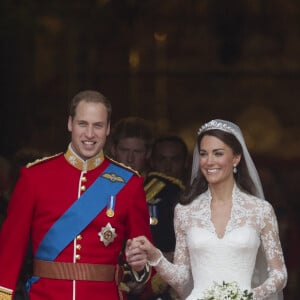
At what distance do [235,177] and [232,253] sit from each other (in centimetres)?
42

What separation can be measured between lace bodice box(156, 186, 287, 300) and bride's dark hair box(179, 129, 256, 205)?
0.36 ft

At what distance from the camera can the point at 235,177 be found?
22.8 ft

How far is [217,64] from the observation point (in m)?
11.9

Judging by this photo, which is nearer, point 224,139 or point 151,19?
point 224,139

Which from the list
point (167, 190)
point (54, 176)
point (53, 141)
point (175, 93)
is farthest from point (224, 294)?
point (175, 93)

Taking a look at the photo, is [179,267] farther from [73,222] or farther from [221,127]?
[221,127]

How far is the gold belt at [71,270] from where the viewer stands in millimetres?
6609

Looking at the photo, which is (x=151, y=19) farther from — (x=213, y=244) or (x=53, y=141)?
(x=213, y=244)

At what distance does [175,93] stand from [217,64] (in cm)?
42

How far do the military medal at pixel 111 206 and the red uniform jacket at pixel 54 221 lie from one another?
0.05 feet

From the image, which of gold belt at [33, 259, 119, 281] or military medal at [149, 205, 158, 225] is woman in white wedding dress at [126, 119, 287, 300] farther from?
military medal at [149, 205, 158, 225]

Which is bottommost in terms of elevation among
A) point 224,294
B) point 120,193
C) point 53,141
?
point 224,294

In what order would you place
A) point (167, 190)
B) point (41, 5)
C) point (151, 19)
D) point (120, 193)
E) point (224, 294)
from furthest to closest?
point (151, 19) < point (41, 5) < point (167, 190) < point (120, 193) < point (224, 294)

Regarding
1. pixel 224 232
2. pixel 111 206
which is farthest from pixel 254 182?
pixel 111 206
